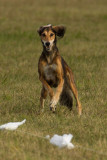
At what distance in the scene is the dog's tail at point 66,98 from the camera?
32.7 feet

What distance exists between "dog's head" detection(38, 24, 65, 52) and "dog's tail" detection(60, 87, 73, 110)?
96 cm

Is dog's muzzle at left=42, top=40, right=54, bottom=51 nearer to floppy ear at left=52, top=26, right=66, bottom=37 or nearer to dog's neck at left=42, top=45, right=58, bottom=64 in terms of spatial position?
dog's neck at left=42, top=45, right=58, bottom=64

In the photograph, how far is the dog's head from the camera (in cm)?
955

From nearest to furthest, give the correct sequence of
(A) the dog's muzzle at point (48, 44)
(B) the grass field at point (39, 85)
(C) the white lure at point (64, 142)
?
(C) the white lure at point (64, 142) → (B) the grass field at point (39, 85) → (A) the dog's muzzle at point (48, 44)

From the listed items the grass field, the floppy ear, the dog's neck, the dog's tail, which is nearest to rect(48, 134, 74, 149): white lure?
the grass field

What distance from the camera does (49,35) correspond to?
9.60m

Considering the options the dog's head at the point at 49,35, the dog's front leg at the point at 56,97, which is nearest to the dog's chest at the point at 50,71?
the dog's front leg at the point at 56,97

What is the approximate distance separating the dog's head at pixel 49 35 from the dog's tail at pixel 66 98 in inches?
37.6

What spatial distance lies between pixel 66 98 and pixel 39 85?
9.65 ft

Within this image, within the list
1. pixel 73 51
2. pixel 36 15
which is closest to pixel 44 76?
pixel 73 51

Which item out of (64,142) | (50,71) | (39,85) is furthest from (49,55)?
(39,85)

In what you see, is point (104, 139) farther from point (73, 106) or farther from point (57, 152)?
point (73, 106)

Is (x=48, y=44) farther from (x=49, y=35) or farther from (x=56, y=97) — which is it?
(x=56, y=97)

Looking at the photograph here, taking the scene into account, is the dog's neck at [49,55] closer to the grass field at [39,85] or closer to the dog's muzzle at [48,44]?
the dog's muzzle at [48,44]
